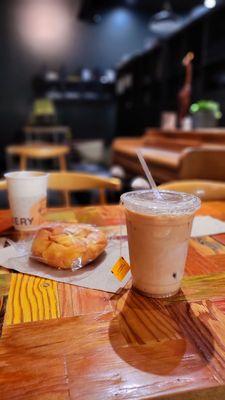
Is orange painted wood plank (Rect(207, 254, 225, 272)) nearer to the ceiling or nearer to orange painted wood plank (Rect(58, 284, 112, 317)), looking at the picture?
orange painted wood plank (Rect(58, 284, 112, 317))

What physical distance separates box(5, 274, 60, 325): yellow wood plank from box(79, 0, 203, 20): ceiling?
6542 millimetres

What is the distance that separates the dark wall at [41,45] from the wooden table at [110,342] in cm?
800

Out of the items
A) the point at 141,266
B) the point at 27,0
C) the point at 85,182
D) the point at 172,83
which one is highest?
the point at 27,0

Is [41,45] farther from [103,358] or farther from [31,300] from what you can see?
[103,358]

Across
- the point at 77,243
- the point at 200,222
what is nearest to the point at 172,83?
the point at 200,222

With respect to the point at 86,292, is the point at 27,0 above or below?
above

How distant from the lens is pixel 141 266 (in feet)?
1.84

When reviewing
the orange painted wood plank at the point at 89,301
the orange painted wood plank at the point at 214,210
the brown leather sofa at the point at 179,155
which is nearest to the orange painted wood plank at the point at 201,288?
the orange painted wood plank at the point at 89,301

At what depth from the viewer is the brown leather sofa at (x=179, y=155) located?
1.91 m

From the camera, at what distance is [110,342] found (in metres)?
0.44

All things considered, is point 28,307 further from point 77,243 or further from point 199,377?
point 199,377

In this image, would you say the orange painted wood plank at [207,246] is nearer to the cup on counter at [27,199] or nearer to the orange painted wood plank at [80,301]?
the orange painted wood plank at [80,301]

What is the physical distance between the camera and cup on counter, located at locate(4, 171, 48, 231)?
840 millimetres

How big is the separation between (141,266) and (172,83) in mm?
5578
